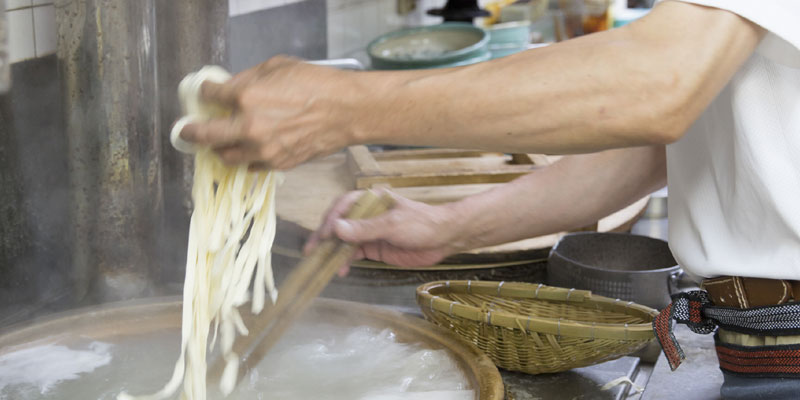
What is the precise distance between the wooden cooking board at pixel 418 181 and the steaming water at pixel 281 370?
805 millimetres

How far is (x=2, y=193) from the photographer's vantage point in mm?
2172

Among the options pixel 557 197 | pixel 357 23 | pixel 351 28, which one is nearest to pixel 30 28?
pixel 557 197

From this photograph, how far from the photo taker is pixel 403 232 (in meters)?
1.97

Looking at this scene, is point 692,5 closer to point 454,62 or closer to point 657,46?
point 657,46

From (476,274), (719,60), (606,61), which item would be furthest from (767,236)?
(476,274)

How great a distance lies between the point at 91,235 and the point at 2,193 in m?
0.27

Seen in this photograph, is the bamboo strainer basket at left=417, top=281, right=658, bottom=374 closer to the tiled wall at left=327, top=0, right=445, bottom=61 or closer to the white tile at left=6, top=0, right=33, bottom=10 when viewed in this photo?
the white tile at left=6, top=0, right=33, bottom=10

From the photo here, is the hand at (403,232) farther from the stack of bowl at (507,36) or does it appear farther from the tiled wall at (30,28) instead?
the stack of bowl at (507,36)

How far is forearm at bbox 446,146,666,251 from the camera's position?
6.72 ft

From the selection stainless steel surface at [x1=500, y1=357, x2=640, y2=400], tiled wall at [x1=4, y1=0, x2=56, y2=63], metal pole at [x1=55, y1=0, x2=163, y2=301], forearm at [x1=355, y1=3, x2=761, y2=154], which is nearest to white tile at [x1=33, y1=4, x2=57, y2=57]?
tiled wall at [x1=4, y1=0, x2=56, y2=63]

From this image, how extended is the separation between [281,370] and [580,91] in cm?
94

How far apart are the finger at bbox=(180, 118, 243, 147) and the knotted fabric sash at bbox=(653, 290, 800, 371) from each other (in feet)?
3.47

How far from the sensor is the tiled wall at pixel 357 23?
4719 millimetres

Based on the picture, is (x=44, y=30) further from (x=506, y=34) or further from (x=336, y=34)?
(x=506, y=34)
